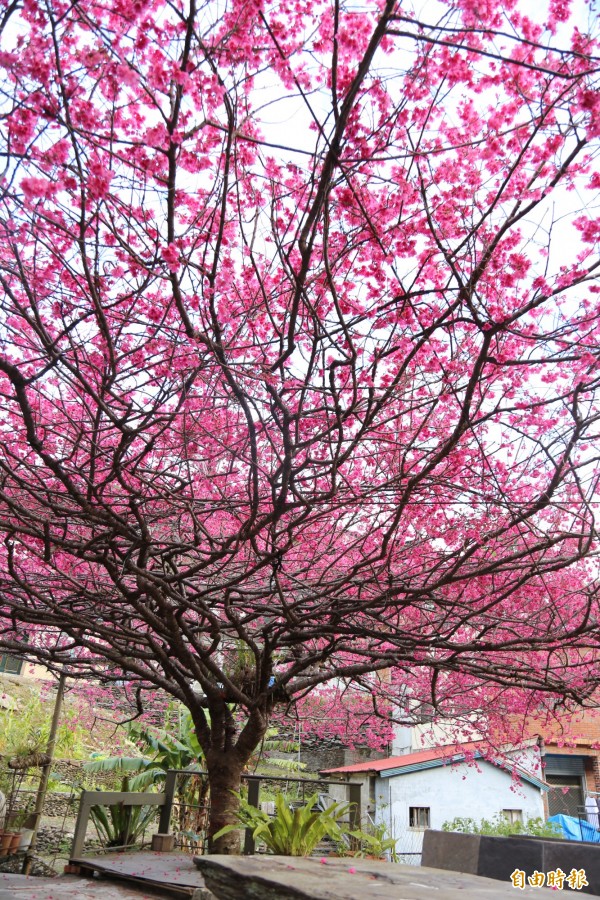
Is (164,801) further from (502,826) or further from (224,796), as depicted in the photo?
(502,826)

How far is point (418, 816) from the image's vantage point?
1445cm

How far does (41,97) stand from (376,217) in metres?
2.05

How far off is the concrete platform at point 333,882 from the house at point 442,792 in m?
10.9

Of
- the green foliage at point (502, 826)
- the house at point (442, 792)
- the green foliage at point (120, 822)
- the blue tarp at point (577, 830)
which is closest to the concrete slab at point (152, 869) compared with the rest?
the green foliage at point (120, 822)

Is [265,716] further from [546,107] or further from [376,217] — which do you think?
[546,107]

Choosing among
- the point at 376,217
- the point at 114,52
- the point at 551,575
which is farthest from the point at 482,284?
the point at 551,575

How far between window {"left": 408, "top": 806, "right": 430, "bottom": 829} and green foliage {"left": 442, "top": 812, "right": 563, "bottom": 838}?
496mm

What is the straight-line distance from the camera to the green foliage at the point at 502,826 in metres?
12.4

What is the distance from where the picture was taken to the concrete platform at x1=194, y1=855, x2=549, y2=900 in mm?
3201

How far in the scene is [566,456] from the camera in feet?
14.5

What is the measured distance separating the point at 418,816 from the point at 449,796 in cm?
79

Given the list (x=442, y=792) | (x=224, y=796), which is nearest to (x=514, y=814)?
(x=442, y=792)

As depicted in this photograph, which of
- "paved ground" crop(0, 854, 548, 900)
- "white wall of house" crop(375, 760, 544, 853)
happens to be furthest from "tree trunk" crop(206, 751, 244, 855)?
"white wall of house" crop(375, 760, 544, 853)

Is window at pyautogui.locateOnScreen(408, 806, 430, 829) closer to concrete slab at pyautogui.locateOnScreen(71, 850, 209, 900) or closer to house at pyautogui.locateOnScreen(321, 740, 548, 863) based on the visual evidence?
house at pyautogui.locateOnScreen(321, 740, 548, 863)
